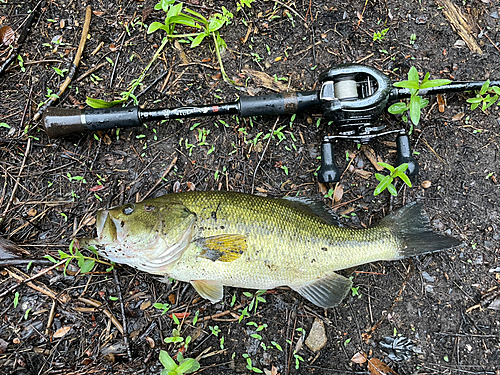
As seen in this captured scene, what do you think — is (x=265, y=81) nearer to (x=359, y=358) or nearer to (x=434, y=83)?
(x=434, y=83)

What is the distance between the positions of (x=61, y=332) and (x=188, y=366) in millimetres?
1328

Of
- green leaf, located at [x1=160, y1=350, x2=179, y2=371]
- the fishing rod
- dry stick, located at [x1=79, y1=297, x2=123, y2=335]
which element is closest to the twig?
Result: the fishing rod

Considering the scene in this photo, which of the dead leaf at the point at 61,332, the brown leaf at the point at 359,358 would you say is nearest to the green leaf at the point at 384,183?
the brown leaf at the point at 359,358

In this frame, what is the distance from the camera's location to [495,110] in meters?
3.64

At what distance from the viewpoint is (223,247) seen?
2.77 metres

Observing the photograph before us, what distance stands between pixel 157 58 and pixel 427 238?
3.31 meters

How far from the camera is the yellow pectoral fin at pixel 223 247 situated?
278 centimetres

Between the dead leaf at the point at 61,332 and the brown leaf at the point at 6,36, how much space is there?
3.00 meters

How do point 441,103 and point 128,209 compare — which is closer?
point 128,209

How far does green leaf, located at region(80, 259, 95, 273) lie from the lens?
3115mm

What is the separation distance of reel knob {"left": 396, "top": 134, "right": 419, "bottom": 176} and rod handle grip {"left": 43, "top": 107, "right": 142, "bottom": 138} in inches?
101

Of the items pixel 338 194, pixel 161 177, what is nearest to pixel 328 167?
pixel 338 194

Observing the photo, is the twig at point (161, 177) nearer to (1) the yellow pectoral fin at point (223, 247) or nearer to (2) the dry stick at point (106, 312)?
(1) the yellow pectoral fin at point (223, 247)

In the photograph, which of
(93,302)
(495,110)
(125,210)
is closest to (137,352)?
(93,302)
